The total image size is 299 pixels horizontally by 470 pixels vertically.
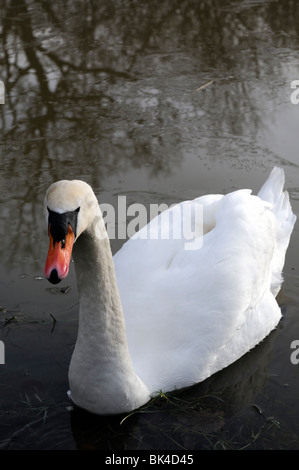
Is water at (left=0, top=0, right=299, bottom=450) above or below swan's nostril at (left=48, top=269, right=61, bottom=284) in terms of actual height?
below

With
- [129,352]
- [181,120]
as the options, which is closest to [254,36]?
[181,120]

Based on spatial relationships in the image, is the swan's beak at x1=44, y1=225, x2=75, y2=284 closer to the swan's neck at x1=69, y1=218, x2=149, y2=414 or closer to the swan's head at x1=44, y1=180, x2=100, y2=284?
the swan's head at x1=44, y1=180, x2=100, y2=284

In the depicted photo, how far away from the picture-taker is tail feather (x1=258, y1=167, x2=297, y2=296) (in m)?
5.45

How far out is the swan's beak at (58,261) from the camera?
3121mm

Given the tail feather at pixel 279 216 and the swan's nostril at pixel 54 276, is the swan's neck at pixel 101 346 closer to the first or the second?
the swan's nostril at pixel 54 276

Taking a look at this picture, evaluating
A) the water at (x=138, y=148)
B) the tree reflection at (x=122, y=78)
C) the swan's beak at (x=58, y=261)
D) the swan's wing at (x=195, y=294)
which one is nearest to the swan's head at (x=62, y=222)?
the swan's beak at (x=58, y=261)

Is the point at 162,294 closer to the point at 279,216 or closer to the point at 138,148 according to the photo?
the point at 279,216

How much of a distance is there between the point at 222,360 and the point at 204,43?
673 cm

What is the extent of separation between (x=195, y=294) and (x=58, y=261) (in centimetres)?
145

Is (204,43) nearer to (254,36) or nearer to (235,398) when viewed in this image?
(254,36)

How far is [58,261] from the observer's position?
10.3ft

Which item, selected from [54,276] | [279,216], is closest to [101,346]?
[54,276]

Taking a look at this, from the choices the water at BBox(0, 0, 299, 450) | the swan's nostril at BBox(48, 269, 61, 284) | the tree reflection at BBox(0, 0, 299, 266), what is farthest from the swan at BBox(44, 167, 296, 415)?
the tree reflection at BBox(0, 0, 299, 266)
